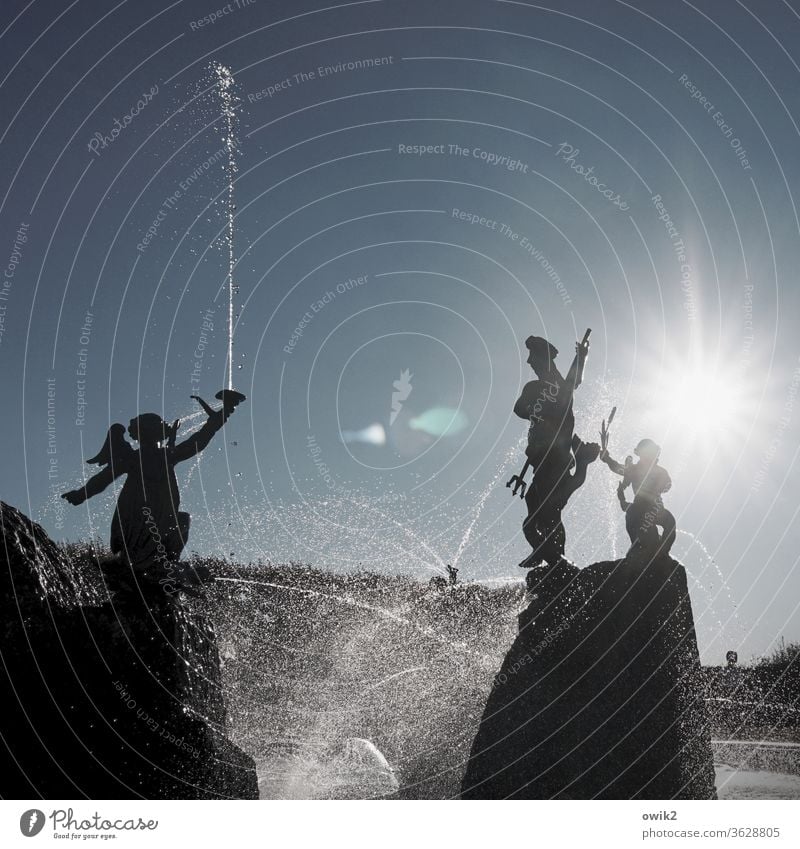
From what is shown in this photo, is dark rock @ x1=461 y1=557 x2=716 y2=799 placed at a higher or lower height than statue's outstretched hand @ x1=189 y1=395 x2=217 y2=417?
lower

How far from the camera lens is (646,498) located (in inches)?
434

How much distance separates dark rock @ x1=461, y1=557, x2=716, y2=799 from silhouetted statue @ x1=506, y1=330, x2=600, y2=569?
936 millimetres

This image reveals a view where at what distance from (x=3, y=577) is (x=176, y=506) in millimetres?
2283

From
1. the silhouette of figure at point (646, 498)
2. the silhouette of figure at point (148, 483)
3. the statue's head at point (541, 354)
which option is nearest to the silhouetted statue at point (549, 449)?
the statue's head at point (541, 354)

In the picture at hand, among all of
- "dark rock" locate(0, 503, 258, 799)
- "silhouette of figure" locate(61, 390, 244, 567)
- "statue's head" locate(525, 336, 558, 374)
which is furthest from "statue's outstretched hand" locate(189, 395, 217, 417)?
"statue's head" locate(525, 336, 558, 374)

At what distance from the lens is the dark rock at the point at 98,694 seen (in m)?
7.83

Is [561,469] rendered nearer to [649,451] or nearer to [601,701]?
[649,451]

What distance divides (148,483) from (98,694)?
111 inches

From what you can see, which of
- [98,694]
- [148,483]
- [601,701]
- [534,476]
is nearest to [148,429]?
[148,483]

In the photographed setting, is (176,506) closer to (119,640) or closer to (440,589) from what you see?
(119,640)

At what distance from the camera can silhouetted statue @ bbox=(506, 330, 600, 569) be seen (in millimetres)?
11164

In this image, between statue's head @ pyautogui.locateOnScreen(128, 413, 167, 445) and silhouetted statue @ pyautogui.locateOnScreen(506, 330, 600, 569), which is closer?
statue's head @ pyautogui.locateOnScreen(128, 413, 167, 445)

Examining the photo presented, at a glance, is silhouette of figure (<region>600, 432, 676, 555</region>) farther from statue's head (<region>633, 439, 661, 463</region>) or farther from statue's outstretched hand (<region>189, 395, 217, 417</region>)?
statue's outstretched hand (<region>189, 395, 217, 417</region>)

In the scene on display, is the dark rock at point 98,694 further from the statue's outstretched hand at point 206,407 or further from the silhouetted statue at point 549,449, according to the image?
the silhouetted statue at point 549,449
